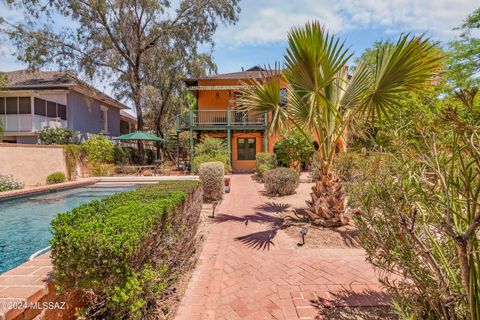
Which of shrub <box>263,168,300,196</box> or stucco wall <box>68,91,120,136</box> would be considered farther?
stucco wall <box>68,91,120,136</box>

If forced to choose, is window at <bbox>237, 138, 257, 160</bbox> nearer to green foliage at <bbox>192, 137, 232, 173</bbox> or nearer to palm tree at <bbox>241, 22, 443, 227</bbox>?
green foliage at <bbox>192, 137, 232, 173</bbox>

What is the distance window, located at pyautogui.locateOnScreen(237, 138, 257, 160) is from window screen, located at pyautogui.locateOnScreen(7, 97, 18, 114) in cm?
1689

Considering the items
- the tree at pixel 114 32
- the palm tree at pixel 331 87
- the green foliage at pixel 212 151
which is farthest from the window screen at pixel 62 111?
the palm tree at pixel 331 87

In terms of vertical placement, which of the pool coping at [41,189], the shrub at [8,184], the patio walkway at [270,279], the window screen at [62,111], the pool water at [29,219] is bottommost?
the pool water at [29,219]

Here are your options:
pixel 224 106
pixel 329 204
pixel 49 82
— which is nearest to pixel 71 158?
pixel 49 82

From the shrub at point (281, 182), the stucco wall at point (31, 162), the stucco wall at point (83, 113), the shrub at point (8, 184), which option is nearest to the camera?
the shrub at point (281, 182)

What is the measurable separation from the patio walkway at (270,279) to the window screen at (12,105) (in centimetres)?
2064

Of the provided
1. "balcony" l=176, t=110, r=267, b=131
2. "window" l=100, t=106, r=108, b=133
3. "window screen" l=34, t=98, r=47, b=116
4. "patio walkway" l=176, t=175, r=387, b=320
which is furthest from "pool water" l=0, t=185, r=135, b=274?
"window" l=100, t=106, r=108, b=133

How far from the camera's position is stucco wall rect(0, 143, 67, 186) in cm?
1227

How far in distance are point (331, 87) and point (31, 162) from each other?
15956 mm

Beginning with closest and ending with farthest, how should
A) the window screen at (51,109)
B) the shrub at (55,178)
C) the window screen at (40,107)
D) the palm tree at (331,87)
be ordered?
the palm tree at (331,87) → the shrub at (55,178) → the window screen at (40,107) → the window screen at (51,109)

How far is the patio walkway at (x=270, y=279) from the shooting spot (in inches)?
116

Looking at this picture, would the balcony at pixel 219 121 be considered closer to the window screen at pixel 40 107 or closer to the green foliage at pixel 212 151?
the green foliage at pixel 212 151

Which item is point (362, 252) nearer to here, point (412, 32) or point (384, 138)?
point (384, 138)
